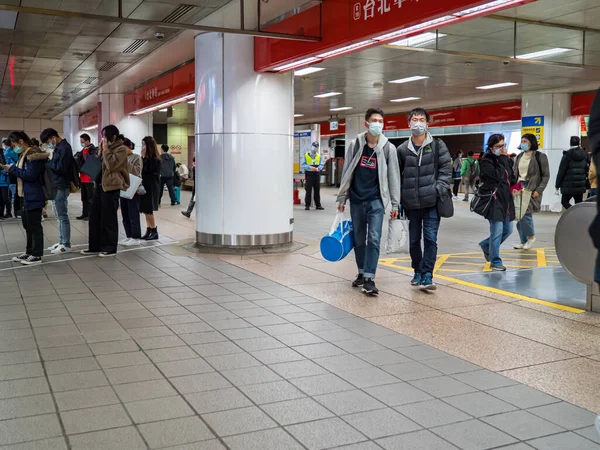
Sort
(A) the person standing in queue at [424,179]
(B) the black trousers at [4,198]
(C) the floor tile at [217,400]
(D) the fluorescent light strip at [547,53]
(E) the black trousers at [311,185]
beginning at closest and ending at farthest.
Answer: (C) the floor tile at [217,400] → (A) the person standing in queue at [424,179] → (D) the fluorescent light strip at [547,53] → (B) the black trousers at [4,198] → (E) the black trousers at [311,185]

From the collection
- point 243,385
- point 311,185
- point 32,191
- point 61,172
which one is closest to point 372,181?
point 243,385

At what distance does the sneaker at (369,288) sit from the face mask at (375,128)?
1.45m

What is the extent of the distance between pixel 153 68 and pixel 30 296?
10.3 meters

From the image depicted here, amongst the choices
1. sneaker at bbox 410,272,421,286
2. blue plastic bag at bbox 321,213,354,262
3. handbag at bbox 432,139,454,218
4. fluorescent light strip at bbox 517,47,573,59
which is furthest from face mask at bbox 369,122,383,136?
fluorescent light strip at bbox 517,47,573,59

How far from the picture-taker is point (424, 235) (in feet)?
21.7

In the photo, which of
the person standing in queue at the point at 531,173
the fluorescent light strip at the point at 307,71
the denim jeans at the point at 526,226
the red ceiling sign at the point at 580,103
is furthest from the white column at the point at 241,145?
the red ceiling sign at the point at 580,103

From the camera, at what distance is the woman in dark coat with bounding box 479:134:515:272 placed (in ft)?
25.3

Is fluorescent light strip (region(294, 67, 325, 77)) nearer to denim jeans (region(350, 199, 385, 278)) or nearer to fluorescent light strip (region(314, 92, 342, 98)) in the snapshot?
fluorescent light strip (region(314, 92, 342, 98))

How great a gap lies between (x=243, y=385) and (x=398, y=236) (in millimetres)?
3114

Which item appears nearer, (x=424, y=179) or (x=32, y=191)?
(x=424, y=179)

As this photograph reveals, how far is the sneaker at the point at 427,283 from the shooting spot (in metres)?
6.62

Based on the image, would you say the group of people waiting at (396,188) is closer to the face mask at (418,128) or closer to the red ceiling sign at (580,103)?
the face mask at (418,128)

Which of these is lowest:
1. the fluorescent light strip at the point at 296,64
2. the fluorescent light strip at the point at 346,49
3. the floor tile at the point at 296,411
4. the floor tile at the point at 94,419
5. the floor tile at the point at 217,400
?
the floor tile at the point at 296,411

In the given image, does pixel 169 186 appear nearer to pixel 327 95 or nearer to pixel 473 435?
pixel 327 95
